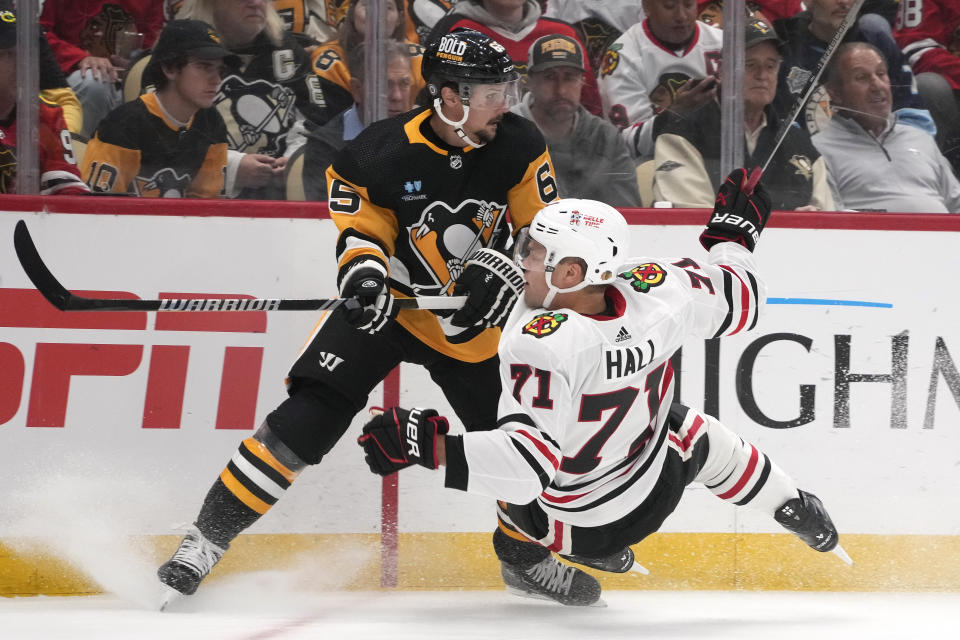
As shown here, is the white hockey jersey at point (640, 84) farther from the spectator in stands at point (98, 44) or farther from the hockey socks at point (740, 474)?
→ the spectator in stands at point (98, 44)

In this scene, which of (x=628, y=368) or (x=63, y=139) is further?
(x=63, y=139)

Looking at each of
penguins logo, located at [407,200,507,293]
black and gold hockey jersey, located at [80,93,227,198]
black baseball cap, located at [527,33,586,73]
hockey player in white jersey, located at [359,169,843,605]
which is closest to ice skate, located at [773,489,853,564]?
hockey player in white jersey, located at [359,169,843,605]

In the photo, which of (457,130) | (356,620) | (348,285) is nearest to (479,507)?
(356,620)

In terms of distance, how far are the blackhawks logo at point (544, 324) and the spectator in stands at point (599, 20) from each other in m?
1.35

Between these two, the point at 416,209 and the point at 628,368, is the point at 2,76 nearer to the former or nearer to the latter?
the point at 416,209

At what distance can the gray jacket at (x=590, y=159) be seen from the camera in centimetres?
338

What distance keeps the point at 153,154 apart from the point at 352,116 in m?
0.61

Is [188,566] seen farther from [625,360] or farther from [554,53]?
[554,53]

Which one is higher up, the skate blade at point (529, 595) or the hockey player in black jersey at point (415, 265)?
the hockey player in black jersey at point (415, 265)

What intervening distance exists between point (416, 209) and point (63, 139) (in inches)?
48.0

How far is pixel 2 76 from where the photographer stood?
127 inches

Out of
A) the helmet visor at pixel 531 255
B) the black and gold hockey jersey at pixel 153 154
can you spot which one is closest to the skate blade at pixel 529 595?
the helmet visor at pixel 531 255

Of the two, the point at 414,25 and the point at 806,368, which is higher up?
the point at 414,25

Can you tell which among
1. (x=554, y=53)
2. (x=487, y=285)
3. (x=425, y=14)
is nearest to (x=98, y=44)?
(x=425, y=14)
